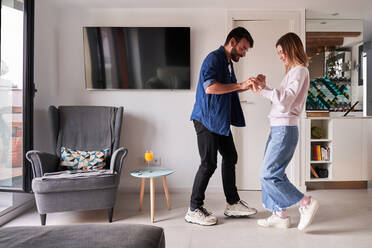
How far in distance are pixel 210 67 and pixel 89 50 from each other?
5.71 ft

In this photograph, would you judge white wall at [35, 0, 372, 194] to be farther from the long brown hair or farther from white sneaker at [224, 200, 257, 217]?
the long brown hair

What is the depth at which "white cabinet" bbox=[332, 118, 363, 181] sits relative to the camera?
11.8 feet

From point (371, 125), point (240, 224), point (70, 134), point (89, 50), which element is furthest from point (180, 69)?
point (371, 125)

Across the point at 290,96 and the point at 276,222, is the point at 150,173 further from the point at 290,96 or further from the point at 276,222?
the point at 290,96

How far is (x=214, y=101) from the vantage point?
244cm

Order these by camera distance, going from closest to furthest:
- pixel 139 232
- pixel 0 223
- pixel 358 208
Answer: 1. pixel 139 232
2. pixel 0 223
3. pixel 358 208

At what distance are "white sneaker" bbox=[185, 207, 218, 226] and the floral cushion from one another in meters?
0.98

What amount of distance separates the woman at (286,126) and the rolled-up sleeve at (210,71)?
1.05ft

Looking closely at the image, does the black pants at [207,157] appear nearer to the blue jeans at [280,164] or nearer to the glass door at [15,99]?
the blue jeans at [280,164]

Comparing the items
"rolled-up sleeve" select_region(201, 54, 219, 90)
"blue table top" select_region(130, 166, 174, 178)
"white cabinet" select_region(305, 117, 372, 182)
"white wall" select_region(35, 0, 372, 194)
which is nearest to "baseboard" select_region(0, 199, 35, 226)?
"white wall" select_region(35, 0, 372, 194)

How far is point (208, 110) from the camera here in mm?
2438

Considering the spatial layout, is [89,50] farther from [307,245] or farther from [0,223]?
[307,245]

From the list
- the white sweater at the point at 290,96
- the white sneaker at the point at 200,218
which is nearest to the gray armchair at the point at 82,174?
the white sneaker at the point at 200,218

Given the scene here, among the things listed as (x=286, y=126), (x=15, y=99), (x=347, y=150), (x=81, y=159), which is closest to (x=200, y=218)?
(x=286, y=126)
